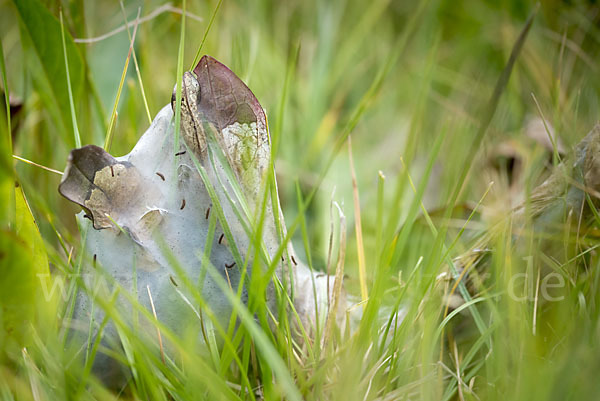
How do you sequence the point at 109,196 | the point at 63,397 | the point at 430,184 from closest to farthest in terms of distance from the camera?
the point at 63,397 → the point at 109,196 → the point at 430,184

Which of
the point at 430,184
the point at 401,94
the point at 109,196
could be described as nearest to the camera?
the point at 109,196

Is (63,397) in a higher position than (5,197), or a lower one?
lower

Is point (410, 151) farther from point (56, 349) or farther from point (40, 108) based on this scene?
point (40, 108)

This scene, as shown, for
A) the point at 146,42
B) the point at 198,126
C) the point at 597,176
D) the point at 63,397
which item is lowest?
the point at 63,397

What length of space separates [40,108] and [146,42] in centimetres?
25

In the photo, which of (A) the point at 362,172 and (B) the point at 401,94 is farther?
(B) the point at 401,94

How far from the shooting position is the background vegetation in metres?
0.52

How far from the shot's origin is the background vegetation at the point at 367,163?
522 mm

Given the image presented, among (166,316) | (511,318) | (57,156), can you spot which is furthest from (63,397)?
(57,156)

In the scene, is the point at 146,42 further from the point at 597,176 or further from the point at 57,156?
the point at 597,176

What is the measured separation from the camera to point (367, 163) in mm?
1255

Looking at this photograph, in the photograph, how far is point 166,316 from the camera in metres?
0.61

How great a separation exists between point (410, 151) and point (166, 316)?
36 centimetres

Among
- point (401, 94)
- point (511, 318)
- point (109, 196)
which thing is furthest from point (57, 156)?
point (401, 94)
